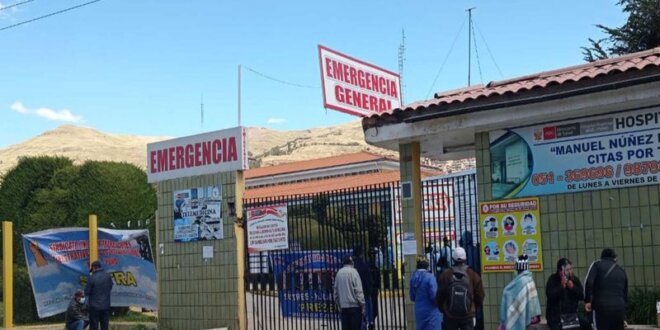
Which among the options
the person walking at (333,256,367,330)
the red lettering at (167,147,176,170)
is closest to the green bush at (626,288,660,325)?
the person walking at (333,256,367,330)

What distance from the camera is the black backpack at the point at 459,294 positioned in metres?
9.59

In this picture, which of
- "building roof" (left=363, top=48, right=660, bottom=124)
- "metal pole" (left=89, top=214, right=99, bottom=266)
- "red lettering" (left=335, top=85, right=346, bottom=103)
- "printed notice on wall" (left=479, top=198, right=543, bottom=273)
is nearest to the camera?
"building roof" (left=363, top=48, right=660, bottom=124)

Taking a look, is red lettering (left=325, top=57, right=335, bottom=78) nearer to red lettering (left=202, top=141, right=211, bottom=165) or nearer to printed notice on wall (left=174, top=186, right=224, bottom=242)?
red lettering (left=202, top=141, right=211, bottom=165)

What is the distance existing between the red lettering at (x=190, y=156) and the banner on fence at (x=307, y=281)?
266 centimetres

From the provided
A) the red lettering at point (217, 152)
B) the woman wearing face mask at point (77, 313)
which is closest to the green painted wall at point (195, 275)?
the red lettering at point (217, 152)

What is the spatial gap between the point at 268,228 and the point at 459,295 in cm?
584

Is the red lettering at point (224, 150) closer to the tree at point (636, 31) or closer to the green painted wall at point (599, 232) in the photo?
the green painted wall at point (599, 232)

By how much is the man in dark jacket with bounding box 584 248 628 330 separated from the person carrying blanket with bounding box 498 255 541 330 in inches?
27.8

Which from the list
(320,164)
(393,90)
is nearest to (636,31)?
(393,90)

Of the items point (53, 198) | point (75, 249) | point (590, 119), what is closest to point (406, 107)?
point (590, 119)

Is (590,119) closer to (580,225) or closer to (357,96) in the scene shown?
(580,225)

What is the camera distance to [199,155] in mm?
15750

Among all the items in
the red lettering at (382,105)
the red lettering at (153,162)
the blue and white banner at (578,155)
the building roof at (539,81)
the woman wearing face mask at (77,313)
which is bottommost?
the woman wearing face mask at (77,313)

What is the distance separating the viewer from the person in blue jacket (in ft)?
34.2
